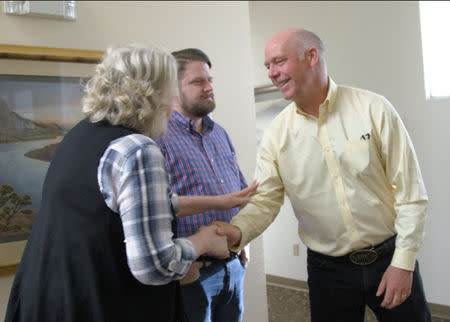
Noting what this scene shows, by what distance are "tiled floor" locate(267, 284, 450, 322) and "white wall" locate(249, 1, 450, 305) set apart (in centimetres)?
24

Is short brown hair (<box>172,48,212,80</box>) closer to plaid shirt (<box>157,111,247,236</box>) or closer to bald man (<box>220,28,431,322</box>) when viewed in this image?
plaid shirt (<box>157,111,247,236</box>)

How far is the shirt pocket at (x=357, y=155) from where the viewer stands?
182 cm

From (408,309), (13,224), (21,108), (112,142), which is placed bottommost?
(408,309)

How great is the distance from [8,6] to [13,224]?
930 mm

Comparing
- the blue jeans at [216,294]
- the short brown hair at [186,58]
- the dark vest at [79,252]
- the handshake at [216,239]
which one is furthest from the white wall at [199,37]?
the dark vest at [79,252]

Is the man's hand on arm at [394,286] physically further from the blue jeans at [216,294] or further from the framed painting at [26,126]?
the framed painting at [26,126]

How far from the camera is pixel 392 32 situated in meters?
3.86

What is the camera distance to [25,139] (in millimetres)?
1968

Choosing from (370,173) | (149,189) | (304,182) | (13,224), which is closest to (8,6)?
(13,224)

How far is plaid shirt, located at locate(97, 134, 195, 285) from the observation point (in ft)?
3.63

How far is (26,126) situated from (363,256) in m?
1.51

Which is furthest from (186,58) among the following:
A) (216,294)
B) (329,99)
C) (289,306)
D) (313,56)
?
(289,306)

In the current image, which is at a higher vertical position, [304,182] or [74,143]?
[74,143]

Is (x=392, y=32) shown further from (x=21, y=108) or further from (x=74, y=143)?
(x=74, y=143)
